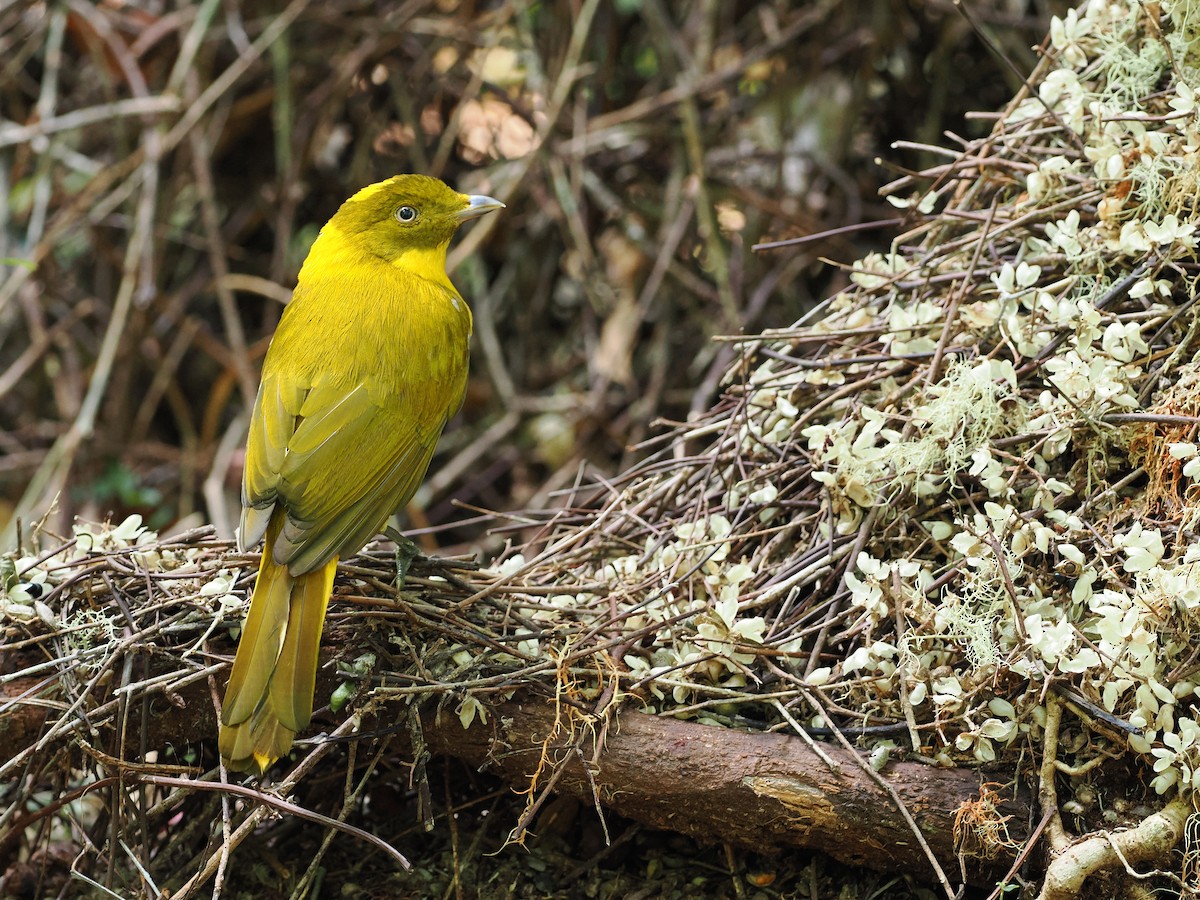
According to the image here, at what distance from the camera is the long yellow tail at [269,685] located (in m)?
2.30

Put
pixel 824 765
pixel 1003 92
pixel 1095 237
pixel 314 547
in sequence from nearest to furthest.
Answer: pixel 824 765
pixel 314 547
pixel 1095 237
pixel 1003 92

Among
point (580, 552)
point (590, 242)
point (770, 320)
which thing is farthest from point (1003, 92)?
point (580, 552)

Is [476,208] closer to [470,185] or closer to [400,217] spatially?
[400,217]

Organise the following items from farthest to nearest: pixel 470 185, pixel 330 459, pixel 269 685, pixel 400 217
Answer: pixel 470 185 < pixel 400 217 < pixel 330 459 < pixel 269 685

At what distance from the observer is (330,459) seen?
2.74 meters

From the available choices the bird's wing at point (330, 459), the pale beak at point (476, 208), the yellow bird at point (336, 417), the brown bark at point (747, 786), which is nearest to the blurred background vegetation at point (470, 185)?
the pale beak at point (476, 208)

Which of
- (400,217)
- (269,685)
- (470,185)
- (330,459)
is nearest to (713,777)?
(269,685)

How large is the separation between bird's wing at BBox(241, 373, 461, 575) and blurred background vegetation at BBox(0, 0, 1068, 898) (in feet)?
6.98

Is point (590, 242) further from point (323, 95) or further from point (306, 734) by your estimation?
point (306, 734)

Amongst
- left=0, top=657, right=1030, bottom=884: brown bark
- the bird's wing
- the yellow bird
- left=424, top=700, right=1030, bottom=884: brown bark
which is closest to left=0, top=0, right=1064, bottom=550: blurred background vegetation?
the yellow bird

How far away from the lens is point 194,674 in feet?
7.99

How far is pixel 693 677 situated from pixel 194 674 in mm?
991

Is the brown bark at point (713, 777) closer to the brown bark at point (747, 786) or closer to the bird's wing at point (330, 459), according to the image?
the brown bark at point (747, 786)

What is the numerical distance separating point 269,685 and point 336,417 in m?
0.72
